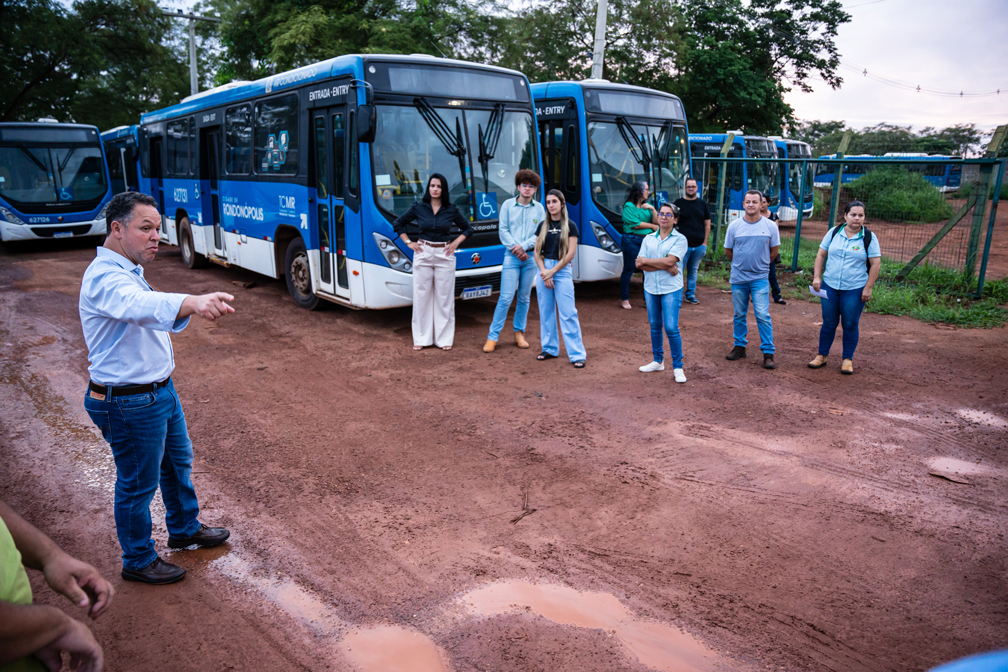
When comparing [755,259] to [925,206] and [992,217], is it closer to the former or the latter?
[992,217]

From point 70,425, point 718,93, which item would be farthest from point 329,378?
point 718,93

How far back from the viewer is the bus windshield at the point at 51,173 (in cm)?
1591

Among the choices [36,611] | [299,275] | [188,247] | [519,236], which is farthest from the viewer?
[188,247]

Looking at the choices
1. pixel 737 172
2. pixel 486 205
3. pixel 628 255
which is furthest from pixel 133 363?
pixel 737 172

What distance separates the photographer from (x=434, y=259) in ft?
26.2

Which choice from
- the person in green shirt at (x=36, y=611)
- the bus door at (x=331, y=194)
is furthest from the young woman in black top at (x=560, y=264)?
the person in green shirt at (x=36, y=611)

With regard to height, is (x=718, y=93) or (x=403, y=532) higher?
(x=718, y=93)

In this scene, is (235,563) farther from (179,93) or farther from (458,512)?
(179,93)

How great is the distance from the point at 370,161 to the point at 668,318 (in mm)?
3882

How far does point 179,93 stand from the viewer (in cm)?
3027

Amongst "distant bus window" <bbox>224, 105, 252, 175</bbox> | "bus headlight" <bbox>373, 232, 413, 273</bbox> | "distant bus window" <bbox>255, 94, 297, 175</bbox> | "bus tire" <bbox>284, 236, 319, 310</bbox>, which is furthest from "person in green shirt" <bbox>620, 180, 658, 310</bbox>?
"distant bus window" <bbox>224, 105, 252, 175</bbox>

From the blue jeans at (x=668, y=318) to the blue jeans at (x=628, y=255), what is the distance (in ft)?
11.2

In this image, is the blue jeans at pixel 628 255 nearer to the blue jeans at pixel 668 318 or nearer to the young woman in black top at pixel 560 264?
the young woman in black top at pixel 560 264

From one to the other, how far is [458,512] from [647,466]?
148 centimetres
